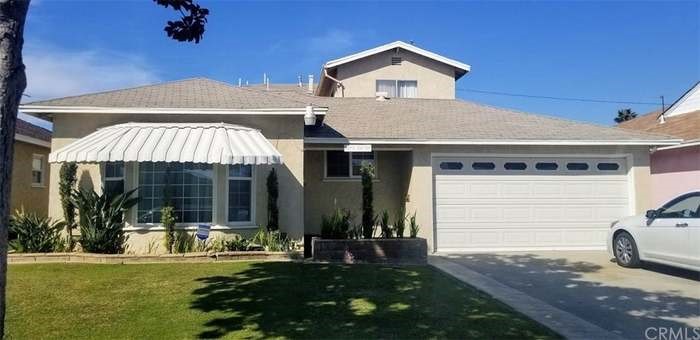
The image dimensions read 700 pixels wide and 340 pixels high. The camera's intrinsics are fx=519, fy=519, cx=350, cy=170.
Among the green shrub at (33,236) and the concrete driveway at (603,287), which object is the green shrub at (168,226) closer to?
the green shrub at (33,236)

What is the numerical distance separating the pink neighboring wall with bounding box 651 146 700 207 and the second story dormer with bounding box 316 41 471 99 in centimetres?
1055

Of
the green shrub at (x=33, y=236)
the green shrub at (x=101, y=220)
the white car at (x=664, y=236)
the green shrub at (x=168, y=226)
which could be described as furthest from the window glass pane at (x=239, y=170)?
the white car at (x=664, y=236)

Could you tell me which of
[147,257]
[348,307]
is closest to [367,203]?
[147,257]

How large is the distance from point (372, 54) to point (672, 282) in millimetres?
18382

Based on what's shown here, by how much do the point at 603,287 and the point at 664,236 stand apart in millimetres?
2516

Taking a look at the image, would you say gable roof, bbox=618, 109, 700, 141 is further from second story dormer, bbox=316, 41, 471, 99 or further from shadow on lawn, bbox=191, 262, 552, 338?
shadow on lawn, bbox=191, 262, 552, 338

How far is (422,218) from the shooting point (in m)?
17.3

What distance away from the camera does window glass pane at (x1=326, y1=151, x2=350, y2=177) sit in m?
18.8

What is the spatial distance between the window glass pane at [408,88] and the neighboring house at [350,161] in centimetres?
579

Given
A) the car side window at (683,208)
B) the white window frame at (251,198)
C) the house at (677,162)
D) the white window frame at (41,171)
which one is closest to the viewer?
the car side window at (683,208)

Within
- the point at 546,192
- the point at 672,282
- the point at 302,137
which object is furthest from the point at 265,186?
the point at 672,282

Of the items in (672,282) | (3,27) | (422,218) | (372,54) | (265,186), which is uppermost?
(372,54)

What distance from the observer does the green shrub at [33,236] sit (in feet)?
45.3

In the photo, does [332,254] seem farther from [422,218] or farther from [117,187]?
[117,187]
